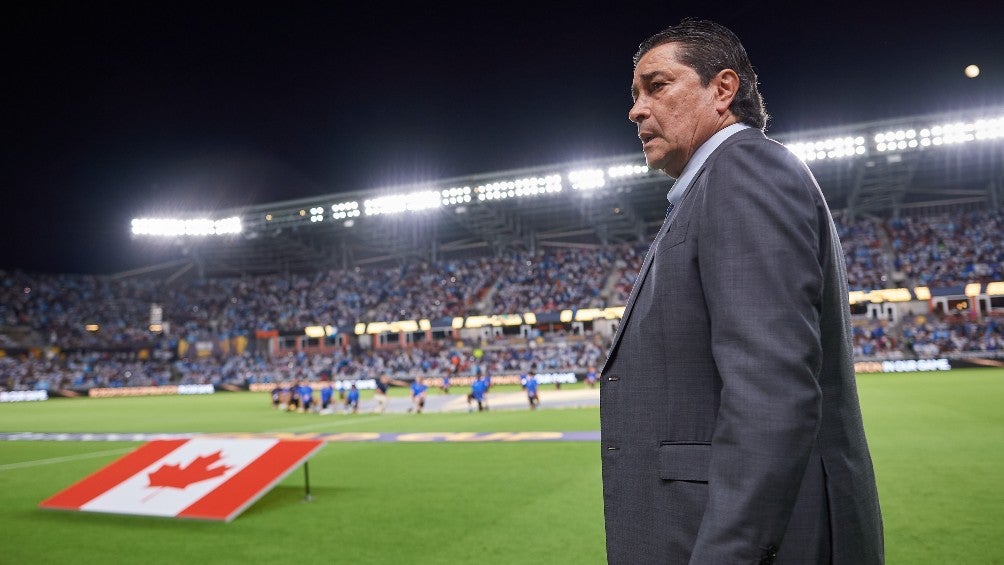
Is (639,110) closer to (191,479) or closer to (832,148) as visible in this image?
(191,479)

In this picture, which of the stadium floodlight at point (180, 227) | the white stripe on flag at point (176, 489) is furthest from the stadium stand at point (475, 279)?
the white stripe on flag at point (176, 489)

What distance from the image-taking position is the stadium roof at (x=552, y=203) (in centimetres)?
3912

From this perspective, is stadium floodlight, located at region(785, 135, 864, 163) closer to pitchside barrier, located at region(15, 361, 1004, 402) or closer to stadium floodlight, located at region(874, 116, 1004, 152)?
stadium floodlight, located at region(874, 116, 1004, 152)

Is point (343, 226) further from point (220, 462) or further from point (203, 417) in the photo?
point (220, 462)

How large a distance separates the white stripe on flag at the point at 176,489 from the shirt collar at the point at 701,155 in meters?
8.24

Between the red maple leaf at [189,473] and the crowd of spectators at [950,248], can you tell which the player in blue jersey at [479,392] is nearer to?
the red maple leaf at [189,473]

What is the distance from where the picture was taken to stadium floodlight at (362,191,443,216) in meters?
48.8

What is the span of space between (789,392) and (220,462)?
9.09 m

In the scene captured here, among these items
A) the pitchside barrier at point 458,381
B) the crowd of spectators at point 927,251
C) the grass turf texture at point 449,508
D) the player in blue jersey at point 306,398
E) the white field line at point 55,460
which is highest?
the crowd of spectators at point 927,251

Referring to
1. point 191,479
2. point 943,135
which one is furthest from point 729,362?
point 943,135

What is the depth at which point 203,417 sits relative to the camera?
25484 mm

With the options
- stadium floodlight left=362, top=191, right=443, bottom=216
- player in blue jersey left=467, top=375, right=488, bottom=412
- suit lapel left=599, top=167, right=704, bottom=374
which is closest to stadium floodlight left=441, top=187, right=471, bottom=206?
stadium floodlight left=362, top=191, right=443, bottom=216

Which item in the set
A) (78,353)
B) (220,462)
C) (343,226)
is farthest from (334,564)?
(78,353)

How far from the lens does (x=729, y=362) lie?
5.24 feet
